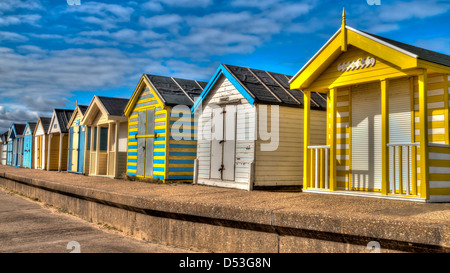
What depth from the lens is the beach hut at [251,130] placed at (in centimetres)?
1081

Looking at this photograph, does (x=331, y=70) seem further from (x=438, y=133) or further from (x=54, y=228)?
(x=54, y=228)

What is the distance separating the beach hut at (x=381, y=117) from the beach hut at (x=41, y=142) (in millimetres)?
20623

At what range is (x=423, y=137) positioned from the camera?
7223mm

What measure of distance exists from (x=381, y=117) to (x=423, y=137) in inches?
47.5

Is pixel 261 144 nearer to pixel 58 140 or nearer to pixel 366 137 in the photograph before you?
pixel 366 137

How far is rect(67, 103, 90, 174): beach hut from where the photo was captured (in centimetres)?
2019

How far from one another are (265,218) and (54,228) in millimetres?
5383

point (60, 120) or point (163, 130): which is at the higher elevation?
point (60, 120)

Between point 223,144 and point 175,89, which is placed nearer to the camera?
point 223,144

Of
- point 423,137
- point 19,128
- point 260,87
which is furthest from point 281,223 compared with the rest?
point 19,128

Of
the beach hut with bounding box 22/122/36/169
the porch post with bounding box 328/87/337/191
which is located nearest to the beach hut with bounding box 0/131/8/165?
the beach hut with bounding box 22/122/36/169

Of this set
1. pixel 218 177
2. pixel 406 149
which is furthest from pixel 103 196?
pixel 406 149

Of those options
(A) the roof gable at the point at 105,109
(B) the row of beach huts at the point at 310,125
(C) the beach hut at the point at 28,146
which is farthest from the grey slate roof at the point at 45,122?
(B) the row of beach huts at the point at 310,125

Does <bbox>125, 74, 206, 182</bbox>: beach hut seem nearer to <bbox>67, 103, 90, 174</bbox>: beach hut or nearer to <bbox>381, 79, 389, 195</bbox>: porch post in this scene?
<bbox>67, 103, 90, 174</bbox>: beach hut
